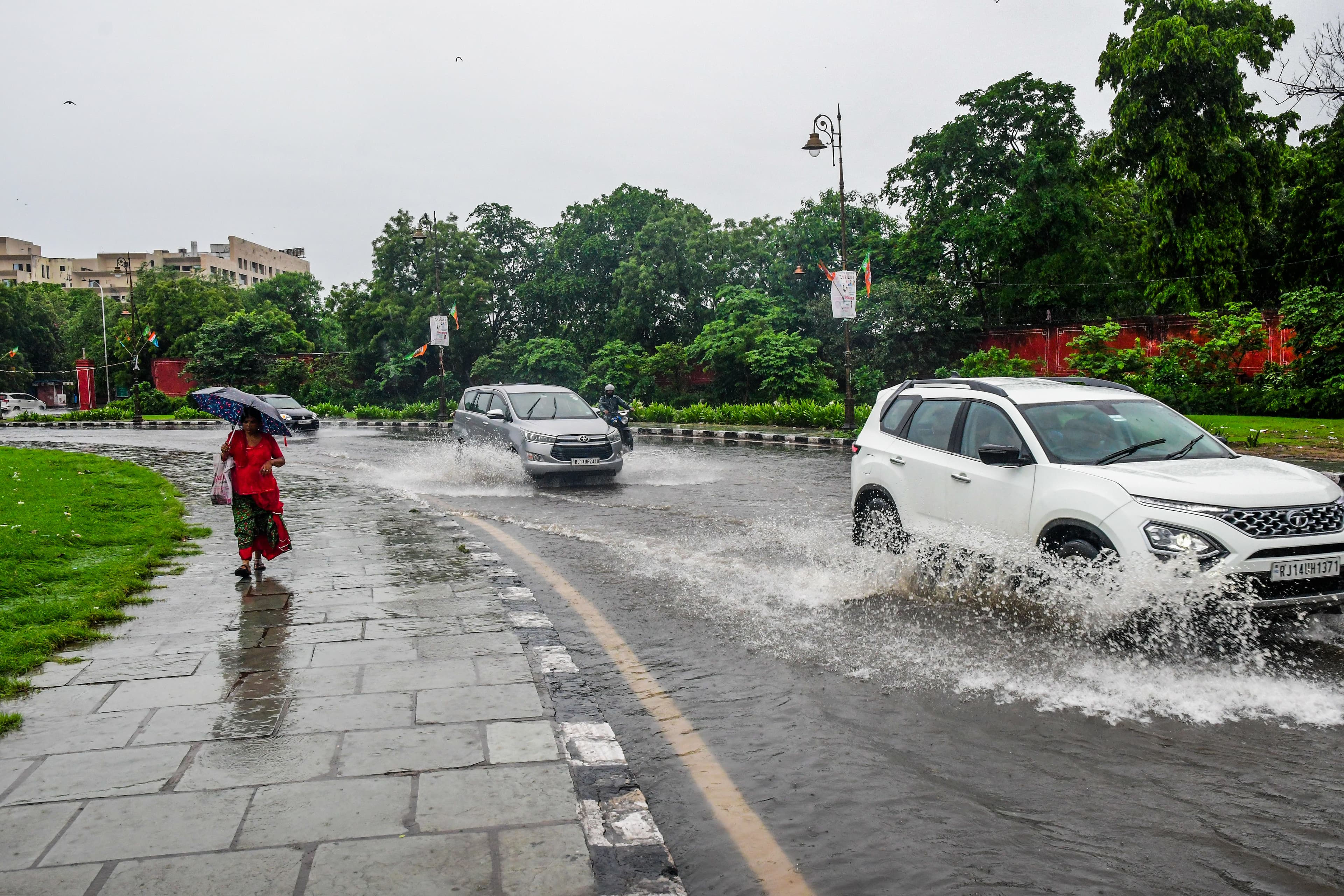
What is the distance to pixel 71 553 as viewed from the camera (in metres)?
9.09

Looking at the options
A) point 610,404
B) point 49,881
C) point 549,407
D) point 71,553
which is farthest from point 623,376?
point 49,881

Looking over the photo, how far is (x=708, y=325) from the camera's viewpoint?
41.2m

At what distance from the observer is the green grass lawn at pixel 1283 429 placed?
20.7 m

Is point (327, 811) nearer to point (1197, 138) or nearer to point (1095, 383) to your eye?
point (1095, 383)

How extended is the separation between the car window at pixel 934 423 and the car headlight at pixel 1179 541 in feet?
7.00

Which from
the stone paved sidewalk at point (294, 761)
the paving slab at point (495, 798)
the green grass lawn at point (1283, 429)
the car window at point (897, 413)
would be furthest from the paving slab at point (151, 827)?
the green grass lawn at point (1283, 429)

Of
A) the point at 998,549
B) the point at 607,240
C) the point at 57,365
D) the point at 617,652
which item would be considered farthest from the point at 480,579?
the point at 57,365

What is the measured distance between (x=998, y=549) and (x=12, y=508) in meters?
11.1

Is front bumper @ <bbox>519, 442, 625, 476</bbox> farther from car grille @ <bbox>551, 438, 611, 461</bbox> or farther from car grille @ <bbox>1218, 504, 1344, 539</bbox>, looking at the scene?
car grille @ <bbox>1218, 504, 1344, 539</bbox>

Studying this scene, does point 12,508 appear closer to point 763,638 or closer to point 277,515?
point 277,515

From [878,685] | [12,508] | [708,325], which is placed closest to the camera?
[878,685]

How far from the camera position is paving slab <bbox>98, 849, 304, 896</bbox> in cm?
303

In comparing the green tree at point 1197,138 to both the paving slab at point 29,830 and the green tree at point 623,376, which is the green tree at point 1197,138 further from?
the paving slab at point 29,830

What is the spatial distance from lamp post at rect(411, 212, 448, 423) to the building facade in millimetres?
72519
